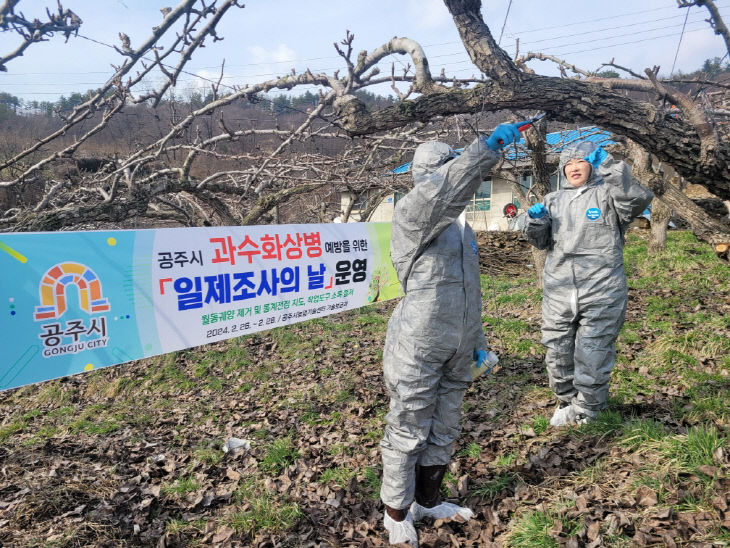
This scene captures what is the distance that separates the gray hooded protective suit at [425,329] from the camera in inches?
94.3

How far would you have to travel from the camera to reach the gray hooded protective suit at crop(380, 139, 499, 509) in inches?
94.3

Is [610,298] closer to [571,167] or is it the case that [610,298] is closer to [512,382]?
[571,167]

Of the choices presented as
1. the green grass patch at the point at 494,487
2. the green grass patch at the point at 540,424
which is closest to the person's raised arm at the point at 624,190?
the green grass patch at the point at 540,424

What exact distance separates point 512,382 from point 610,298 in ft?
5.96

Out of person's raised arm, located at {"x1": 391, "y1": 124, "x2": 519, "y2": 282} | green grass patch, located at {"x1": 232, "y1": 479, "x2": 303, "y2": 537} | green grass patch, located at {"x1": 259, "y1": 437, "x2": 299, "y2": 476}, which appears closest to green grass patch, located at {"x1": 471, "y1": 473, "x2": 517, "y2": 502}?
green grass patch, located at {"x1": 232, "y1": 479, "x2": 303, "y2": 537}

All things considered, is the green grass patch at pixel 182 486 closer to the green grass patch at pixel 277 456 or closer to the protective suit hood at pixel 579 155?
the green grass patch at pixel 277 456

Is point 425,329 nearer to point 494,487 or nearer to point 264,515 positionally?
point 494,487

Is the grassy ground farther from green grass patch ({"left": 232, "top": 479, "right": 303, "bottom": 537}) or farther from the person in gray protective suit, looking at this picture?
the person in gray protective suit

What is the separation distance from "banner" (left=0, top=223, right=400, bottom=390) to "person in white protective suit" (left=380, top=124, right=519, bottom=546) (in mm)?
2668

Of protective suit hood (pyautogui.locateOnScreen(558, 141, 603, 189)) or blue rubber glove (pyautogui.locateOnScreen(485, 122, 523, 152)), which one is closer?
blue rubber glove (pyautogui.locateOnScreen(485, 122, 523, 152))

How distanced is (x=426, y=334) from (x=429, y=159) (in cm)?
101

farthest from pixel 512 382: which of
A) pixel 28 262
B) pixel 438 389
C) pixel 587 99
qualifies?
pixel 28 262

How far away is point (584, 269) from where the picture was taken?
3.29 m

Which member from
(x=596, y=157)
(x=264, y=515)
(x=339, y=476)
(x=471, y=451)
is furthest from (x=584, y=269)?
(x=264, y=515)
